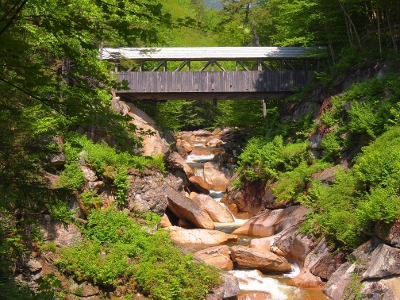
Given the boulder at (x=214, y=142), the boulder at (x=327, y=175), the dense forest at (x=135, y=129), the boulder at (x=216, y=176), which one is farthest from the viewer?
the boulder at (x=214, y=142)

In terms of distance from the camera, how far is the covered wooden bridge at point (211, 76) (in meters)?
23.5

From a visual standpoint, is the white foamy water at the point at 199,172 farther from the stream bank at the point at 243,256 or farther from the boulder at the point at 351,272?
the boulder at the point at 351,272

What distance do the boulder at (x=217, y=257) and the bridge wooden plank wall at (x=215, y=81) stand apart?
37.1 feet

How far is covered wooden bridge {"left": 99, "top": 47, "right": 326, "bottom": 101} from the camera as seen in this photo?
2348 cm

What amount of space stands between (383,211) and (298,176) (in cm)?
660

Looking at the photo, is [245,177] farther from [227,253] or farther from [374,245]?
[374,245]

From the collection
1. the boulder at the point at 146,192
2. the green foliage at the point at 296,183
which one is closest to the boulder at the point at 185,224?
the boulder at the point at 146,192

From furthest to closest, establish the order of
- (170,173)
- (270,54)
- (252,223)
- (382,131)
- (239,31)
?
(270,54)
(170,173)
(252,223)
(382,131)
(239,31)

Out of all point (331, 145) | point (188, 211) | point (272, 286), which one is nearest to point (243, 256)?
point (272, 286)

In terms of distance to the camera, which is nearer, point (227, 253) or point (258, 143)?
point (227, 253)

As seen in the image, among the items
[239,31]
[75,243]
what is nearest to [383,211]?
[75,243]

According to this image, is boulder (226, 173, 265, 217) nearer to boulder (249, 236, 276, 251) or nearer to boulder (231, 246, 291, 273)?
boulder (249, 236, 276, 251)

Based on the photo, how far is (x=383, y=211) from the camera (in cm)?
1173

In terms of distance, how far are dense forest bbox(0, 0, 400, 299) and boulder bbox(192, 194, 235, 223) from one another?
228cm
